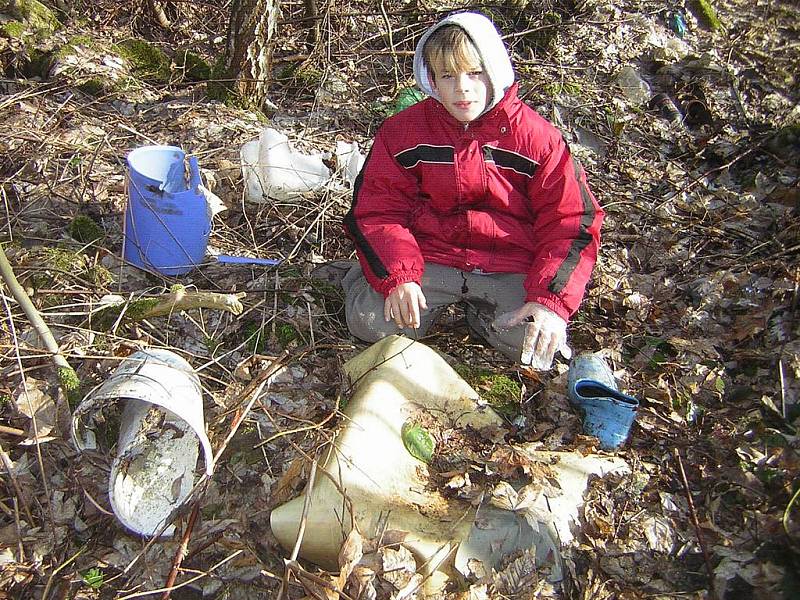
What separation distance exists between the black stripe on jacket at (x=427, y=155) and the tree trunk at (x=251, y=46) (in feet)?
6.27

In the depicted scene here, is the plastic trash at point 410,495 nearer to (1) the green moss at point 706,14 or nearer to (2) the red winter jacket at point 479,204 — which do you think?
(2) the red winter jacket at point 479,204

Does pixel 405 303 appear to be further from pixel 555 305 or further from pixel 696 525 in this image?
pixel 696 525

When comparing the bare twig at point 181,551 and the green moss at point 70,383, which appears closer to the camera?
the bare twig at point 181,551

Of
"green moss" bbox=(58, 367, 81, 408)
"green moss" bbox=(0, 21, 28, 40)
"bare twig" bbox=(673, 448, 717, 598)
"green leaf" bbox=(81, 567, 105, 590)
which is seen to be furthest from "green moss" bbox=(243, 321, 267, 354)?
"green moss" bbox=(0, 21, 28, 40)

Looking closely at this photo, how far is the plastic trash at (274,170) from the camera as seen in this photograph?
12.7ft

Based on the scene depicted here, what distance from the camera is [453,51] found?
2.66 m

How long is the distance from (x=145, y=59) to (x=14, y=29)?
874 millimetres

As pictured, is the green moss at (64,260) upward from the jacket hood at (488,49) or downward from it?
downward

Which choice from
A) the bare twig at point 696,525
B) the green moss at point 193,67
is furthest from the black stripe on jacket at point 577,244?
the green moss at point 193,67

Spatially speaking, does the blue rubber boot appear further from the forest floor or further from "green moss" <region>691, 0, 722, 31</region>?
"green moss" <region>691, 0, 722, 31</region>

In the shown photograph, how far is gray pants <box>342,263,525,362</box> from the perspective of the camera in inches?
125

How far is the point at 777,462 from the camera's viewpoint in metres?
2.55

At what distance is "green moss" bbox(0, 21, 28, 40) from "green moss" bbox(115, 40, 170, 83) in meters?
0.62

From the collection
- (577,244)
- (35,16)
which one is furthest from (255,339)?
(35,16)
